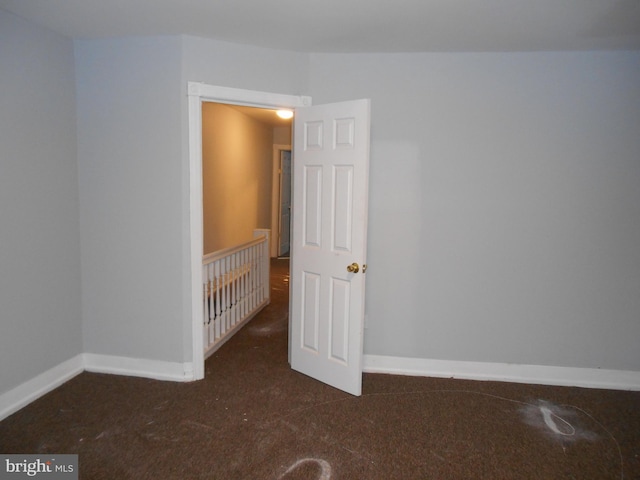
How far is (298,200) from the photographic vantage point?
3215 millimetres

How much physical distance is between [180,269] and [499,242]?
2.35 m

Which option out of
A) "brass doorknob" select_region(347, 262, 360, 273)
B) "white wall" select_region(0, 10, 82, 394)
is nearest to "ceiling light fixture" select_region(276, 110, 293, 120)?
"brass doorknob" select_region(347, 262, 360, 273)

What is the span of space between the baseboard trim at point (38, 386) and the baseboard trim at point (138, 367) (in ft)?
0.33

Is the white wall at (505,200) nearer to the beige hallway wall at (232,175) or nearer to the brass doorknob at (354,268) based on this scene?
the brass doorknob at (354,268)

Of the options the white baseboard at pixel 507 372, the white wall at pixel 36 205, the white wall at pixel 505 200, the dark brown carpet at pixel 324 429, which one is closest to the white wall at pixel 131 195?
the white wall at pixel 36 205

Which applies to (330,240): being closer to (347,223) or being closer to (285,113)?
→ (347,223)

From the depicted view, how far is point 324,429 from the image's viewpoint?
2551mm

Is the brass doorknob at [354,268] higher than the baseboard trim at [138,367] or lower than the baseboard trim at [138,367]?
higher

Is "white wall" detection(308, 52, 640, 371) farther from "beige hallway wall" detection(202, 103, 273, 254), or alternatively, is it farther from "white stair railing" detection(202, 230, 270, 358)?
"beige hallway wall" detection(202, 103, 273, 254)

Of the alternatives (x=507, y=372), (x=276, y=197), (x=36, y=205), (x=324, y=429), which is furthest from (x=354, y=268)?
(x=276, y=197)

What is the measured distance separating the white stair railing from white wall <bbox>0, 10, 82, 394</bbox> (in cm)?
97

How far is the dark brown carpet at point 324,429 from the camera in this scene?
7.25 ft

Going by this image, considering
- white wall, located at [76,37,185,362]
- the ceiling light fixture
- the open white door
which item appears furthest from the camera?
the ceiling light fixture

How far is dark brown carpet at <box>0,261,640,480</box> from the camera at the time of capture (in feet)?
7.25
